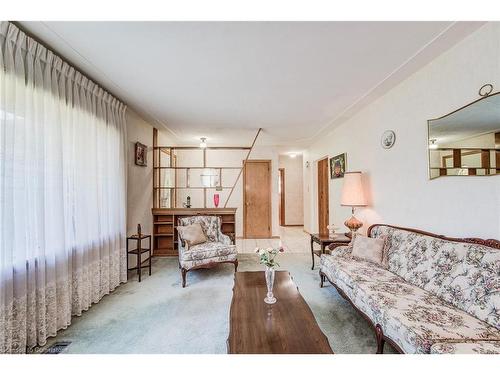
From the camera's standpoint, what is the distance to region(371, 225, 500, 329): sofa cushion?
4.79 ft

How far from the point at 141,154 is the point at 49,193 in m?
2.06

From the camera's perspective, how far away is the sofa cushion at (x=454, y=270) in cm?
146

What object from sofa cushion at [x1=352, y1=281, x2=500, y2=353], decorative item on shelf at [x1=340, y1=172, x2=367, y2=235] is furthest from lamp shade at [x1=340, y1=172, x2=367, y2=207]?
sofa cushion at [x1=352, y1=281, x2=500, y2=353]

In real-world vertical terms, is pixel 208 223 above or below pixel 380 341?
above

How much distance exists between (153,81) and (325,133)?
148 inches

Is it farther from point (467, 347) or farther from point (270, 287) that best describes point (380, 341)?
point (270, 287)

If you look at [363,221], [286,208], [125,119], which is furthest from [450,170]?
[286,208]

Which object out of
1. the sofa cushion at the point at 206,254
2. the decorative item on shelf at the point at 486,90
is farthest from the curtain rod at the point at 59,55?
the decorative item on shelf at the point at 486,90

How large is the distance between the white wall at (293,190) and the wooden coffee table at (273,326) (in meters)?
6.16

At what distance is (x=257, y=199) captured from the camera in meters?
6.23

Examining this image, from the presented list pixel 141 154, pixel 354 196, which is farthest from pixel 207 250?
pixel 354 196

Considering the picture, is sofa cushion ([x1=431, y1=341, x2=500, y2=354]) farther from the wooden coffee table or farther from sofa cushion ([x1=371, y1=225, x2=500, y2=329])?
the wooden coffee table

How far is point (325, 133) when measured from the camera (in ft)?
16.4
